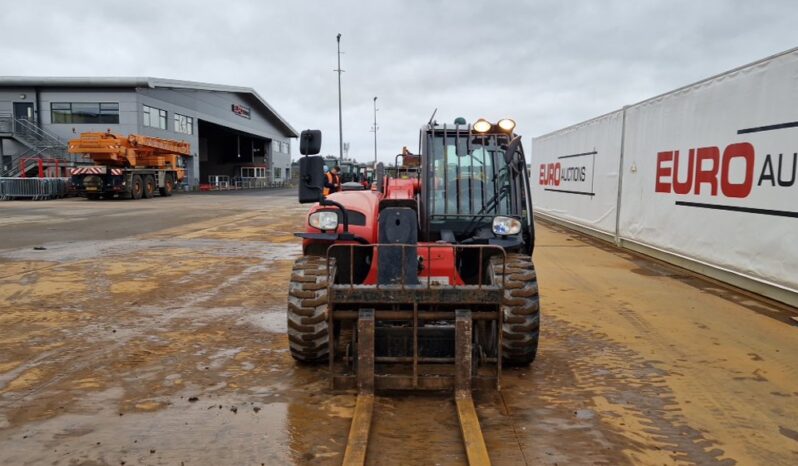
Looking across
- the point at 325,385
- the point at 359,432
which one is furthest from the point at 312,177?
the point at 359,432

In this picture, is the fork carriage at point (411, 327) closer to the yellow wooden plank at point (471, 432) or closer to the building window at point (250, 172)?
the yellow wooden plank at point (471, 432)

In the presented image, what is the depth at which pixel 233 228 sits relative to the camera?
16344 mm

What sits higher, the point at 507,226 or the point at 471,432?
the point at 507,226

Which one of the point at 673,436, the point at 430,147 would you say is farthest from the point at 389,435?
the point at 430,147

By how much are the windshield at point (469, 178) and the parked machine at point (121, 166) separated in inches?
1094

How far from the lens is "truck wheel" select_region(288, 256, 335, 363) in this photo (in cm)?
427

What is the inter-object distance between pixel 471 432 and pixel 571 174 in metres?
14.6

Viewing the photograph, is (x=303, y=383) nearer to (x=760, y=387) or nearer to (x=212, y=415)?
(x=212, y=415)

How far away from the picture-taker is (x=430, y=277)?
4.31 meters

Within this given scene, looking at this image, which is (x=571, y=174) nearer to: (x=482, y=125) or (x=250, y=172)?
(x=482, y=125)

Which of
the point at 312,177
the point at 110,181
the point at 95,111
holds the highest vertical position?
the point at 95,111

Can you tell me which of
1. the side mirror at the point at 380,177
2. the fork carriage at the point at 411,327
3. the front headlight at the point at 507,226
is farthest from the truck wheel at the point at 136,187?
the front headlight at the point at 507,226

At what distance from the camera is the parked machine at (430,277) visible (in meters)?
3.93

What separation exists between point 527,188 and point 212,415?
10.5 ft
